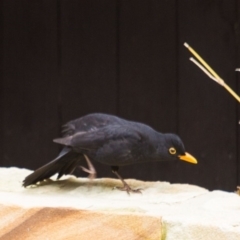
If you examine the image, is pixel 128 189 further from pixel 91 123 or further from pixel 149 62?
pixel 149 62

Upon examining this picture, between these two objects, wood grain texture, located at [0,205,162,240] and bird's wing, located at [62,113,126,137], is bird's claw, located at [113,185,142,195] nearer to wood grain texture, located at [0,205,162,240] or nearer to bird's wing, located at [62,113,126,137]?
bird's wing, located at [62,113,126,137]

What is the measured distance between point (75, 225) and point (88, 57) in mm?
970

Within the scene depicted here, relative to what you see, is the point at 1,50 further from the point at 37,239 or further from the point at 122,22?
the point at 37,239

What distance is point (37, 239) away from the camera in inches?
55.8

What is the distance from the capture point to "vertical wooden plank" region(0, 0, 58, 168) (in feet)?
7.57

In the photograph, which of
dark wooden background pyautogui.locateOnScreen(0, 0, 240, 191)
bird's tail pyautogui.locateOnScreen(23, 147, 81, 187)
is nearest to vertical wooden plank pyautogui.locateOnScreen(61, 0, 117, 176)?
dark wooden background pyautogui.locateOnScreen(0, 0, 240, 191)

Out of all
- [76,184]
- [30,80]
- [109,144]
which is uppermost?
[30,80]

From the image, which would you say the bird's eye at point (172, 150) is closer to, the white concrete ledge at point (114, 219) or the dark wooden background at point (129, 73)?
the white concrete ledge at point (114, 219)

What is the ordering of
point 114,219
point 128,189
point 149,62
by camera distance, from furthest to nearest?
point 149,62, point 128,189, point 114,219

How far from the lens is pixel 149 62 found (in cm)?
229

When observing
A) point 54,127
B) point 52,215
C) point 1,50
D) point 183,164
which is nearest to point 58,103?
point 54,127

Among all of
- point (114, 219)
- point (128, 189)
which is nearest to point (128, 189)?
point (128, 189)

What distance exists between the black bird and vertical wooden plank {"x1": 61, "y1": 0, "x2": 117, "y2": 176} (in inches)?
17.9

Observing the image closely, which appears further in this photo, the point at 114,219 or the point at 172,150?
the point at 172,150
